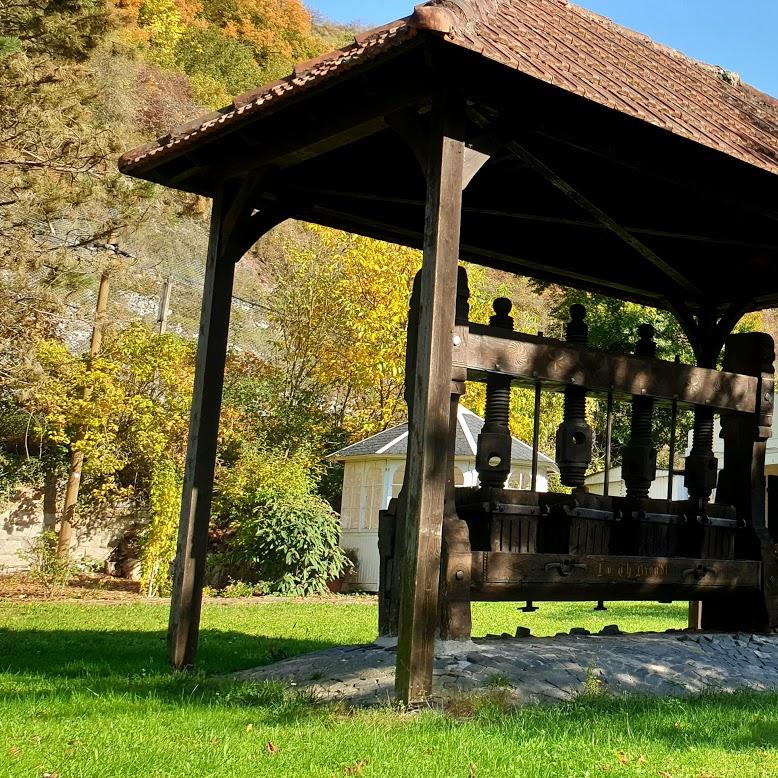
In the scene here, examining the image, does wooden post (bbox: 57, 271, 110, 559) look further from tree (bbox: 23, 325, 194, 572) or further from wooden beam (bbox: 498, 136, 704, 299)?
wooden beam (bbox: 498, 136, 704, 299)

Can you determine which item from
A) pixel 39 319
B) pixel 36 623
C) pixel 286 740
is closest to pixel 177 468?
pixel 39 319

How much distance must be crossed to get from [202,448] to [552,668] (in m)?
3.07

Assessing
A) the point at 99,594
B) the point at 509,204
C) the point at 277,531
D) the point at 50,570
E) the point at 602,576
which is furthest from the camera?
the point at 277,531

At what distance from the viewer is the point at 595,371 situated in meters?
7.71

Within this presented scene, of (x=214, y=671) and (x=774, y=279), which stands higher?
(x=774, y=279)

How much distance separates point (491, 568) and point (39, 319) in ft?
34.2

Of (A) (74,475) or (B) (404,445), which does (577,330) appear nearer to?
(B) (404,445)

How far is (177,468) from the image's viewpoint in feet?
61.3

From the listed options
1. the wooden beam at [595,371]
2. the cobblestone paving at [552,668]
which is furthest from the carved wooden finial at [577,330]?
the cobblestone paving at [552,668]

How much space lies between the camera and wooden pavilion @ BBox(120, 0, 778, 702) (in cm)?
588

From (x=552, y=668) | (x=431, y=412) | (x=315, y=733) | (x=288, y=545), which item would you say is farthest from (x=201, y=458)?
(x=288, y=545)

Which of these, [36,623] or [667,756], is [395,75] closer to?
[667,756]

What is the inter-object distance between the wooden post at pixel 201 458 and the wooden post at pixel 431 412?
2.31 m

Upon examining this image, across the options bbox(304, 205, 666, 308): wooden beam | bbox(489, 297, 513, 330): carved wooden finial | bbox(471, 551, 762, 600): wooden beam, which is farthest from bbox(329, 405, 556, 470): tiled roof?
bbox(489, 297, 513, 330): carved wooden finial
